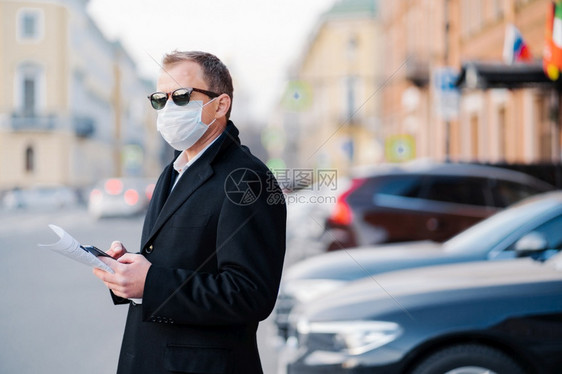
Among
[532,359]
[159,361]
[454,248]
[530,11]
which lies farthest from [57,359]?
[530,11]

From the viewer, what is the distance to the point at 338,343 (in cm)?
438

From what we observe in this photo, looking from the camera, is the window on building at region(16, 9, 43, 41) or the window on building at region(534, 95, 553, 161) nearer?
the window on building at region(534, 95, 553, 161)

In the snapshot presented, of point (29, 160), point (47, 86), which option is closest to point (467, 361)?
point (47, 86)

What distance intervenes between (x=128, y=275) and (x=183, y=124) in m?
0.56

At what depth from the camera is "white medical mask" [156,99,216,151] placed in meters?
2.47

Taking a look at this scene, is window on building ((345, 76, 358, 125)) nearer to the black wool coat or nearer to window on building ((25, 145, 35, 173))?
window on building ((25, 145, 35, 173))

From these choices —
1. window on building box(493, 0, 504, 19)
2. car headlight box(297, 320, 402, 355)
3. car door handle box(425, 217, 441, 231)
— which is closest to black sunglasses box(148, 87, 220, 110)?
car headlight box(297, 320, 402, 355)

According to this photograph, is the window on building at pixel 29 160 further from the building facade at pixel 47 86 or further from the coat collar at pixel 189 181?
the coat collar at pixel 189 181

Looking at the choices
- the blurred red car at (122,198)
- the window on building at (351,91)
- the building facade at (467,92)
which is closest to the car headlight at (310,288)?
the building facade at (467,92)

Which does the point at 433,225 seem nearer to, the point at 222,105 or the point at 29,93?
the point at 222,105

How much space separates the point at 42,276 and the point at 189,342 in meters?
10.4

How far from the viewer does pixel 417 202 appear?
10.0m

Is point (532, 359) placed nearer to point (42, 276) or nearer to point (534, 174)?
point (42, 276)

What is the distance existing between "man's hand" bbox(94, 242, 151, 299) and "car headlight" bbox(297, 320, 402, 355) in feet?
7.36
